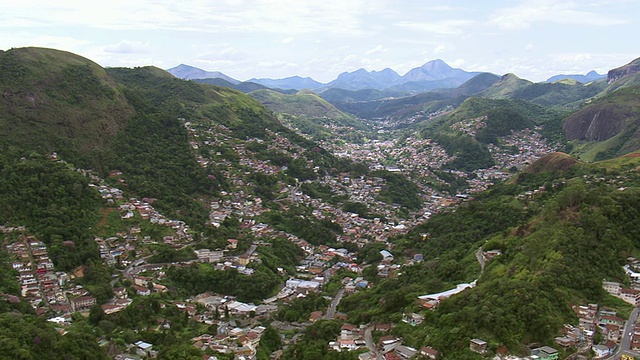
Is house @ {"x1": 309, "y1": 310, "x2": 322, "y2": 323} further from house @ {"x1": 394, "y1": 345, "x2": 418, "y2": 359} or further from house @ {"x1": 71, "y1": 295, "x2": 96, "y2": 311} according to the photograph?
house @ {"x1": 71, "y1": 295, "x2": 96, "y2": 311}

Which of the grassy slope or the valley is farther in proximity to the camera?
the grassy slope

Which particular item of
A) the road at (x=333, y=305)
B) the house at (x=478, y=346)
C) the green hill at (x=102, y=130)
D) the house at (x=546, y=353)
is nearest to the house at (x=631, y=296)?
the house at (x=546, y=353)

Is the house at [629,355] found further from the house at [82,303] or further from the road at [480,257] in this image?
the house at [82,303]

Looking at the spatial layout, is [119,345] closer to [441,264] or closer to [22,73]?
[441,264]

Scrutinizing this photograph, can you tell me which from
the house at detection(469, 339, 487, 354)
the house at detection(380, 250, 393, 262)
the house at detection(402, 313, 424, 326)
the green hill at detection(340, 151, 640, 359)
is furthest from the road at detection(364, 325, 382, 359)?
the house at detection(380, 250, 393, 262)

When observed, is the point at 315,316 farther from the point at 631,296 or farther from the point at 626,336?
the point at 631,296

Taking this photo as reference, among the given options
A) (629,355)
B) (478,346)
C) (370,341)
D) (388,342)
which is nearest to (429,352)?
(478,346)
